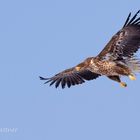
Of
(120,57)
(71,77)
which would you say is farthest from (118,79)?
(71,77)

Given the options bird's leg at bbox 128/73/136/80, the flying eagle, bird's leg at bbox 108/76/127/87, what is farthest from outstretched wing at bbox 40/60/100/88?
bird's leg at bbox 128/73/136/80

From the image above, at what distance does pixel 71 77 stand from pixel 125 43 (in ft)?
9.39

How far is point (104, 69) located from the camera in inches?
592

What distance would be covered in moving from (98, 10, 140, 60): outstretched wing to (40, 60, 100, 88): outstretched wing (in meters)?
1.77

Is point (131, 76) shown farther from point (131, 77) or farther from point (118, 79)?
point (118, 79)

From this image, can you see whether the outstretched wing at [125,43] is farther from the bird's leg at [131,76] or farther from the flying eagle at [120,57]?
the bird's leg at [131,76]

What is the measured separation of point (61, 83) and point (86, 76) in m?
0.90

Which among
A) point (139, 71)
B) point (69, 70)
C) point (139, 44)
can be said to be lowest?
point (139, 71)

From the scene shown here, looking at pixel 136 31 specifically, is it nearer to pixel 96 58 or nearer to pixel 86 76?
pixel 96 58

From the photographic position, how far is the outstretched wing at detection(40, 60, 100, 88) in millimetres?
17266

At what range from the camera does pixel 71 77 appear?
58.2ft

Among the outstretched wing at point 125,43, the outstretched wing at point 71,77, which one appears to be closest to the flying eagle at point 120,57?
the outstretched wing at point 125,43

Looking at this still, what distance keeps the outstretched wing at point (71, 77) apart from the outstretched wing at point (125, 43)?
1774 millimetres

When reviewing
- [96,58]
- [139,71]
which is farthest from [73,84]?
[139,71]
